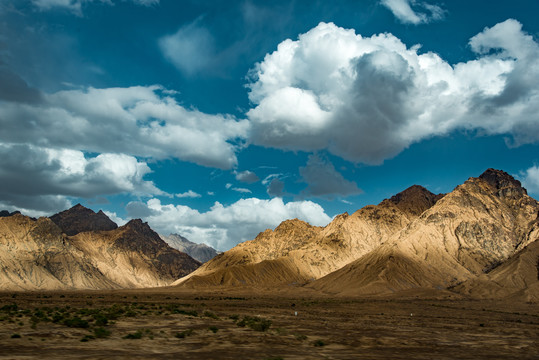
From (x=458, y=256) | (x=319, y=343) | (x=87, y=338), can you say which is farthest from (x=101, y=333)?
(x=458, y=256)

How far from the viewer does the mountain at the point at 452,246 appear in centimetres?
14755

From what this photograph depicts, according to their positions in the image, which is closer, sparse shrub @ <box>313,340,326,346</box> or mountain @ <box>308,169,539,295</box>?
sparse shrub @ <box>313,340,326,346</box>

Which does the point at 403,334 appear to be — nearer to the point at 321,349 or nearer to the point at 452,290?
the point at 321,349

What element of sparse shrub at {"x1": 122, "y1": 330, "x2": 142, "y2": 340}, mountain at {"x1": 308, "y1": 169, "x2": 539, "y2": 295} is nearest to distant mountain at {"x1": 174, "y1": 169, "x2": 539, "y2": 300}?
mountain at {"x1": 308, "y1": 169, "x2": 539, "y2": 295}

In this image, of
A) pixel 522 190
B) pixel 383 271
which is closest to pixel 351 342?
pixel 383 271

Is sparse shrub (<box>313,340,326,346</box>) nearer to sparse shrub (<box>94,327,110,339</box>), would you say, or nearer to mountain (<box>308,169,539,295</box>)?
sparse shrub (<box>94,327,110,339</box>)

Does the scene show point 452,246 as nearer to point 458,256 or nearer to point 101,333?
point 458,256

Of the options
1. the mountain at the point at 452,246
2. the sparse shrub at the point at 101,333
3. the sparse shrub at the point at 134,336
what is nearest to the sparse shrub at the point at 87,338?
the sparse shrub at the point at 101,333

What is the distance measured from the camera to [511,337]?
1682 inches

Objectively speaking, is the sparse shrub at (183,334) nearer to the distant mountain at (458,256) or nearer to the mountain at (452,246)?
the distant mountain at (458,256)

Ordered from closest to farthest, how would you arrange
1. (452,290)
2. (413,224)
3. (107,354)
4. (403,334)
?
1. (107,354)
2. (403,334)
3. (452,290)
4. (413,224)

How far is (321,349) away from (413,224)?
167 metres

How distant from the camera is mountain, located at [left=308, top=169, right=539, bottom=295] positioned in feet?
484

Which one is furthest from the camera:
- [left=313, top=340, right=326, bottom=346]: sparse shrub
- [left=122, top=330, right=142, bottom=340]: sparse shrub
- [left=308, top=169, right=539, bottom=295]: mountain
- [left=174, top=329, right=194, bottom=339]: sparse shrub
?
[left=308, top=169, right=539, bottom=295]: mountain
